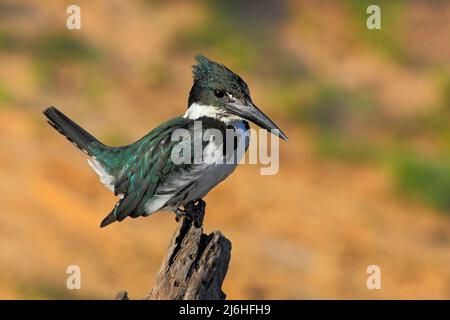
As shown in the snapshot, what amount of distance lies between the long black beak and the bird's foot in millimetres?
686

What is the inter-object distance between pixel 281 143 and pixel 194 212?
9.24 metres

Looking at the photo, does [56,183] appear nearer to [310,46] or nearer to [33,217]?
[33,217]

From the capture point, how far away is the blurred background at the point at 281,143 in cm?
1338

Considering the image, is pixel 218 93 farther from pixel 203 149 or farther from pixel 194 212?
pixel 194 212

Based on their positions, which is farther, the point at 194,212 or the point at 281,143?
the point at 281,143

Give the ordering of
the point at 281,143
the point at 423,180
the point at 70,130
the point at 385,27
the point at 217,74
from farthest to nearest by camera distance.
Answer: the point at 385,27 < the point at 281,143 < the point at 423,180 < the point at 70,130 < the point at 217,74

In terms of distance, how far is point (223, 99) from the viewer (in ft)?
25.0

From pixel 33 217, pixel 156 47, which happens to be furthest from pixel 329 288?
pixel 156 47

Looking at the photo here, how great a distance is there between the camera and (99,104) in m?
17.2

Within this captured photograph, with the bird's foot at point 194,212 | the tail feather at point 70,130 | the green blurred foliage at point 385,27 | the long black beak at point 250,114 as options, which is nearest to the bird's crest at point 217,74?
the long black beak at point 250,114

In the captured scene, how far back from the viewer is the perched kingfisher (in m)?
7.40

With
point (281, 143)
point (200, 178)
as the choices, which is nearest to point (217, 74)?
point (200, 178)

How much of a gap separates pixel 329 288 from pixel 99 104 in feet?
18.6

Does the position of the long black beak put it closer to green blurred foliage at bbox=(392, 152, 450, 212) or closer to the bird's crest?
the bird's crest
